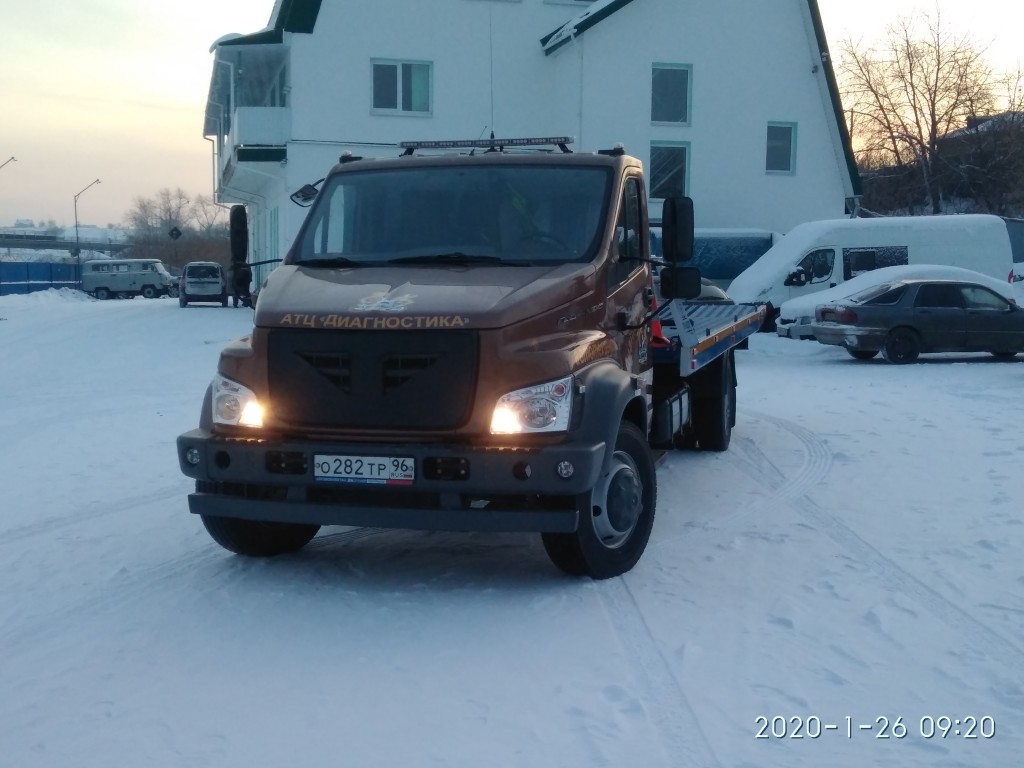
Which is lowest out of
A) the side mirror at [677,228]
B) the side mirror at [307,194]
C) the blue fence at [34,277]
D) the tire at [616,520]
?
the blue fence at [34,277]

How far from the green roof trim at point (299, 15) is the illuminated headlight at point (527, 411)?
25.9 meters

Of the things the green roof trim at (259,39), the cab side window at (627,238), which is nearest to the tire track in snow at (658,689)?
the cab side window at (627,238)

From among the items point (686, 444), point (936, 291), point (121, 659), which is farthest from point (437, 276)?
point (936, 291)

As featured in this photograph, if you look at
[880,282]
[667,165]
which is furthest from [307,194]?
[667,165]

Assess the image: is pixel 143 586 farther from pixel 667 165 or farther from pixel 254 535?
pixel 667 165

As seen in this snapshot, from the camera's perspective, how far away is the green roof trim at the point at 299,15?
2952cm

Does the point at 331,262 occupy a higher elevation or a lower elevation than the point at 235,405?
higher

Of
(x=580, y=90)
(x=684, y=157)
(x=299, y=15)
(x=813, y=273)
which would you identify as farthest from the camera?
(x=684, y=157)

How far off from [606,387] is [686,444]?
495cm

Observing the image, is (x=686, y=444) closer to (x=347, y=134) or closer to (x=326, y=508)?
(x=326, y=508)

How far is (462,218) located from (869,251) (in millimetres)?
18989

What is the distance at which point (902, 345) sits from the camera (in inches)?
779

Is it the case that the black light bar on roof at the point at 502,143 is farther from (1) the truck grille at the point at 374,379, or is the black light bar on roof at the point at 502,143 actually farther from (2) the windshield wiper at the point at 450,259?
(1) the truck grille at the point at 374,379

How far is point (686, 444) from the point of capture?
10898 millimetres
